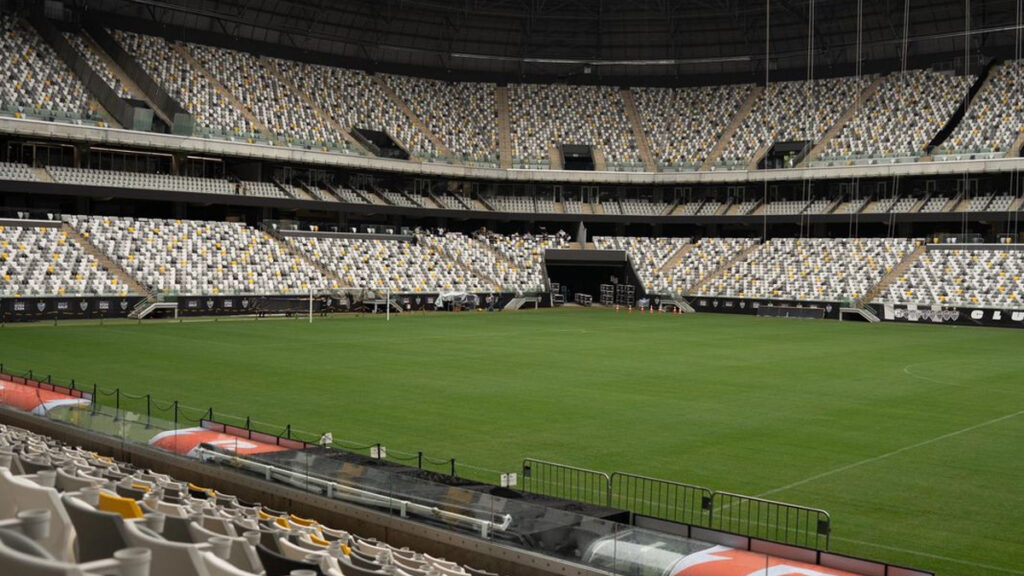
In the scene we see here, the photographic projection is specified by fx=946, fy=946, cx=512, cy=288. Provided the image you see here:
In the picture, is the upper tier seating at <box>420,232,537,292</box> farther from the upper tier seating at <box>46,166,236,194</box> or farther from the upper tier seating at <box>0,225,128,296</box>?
the upper tier seating at <box>0,225,128,296</box>

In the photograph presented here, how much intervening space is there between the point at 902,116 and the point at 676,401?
2710 inches

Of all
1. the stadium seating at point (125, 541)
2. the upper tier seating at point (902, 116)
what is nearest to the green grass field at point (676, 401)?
the stadium seating at point (125, 541)

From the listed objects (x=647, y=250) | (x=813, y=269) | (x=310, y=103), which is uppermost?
(x=310, y=103)

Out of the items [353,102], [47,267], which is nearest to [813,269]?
[353,102]

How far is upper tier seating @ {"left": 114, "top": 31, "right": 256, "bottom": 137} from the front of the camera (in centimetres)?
8094

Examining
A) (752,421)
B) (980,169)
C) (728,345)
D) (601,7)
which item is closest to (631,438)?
(752,421)

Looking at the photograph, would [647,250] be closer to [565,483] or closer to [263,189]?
[263,189]

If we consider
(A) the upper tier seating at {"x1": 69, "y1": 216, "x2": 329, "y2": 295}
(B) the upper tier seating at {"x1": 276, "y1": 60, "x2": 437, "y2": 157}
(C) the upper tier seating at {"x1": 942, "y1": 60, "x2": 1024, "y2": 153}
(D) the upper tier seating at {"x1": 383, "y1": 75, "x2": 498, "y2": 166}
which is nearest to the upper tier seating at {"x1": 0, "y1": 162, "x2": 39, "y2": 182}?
(A) the upper tier seating at {"x1": 69, "y1": 216, "x2": 329, "y2": 295}

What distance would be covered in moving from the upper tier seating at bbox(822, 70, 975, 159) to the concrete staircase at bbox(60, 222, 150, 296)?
60.7 m

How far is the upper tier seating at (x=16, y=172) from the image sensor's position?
67125 mm

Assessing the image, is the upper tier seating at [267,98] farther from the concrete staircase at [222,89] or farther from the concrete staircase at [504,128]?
the concrete staircase at [504,128]

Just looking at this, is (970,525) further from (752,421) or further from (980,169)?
(980,169)

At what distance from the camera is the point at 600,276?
3844 inches

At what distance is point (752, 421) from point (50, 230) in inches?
2194
